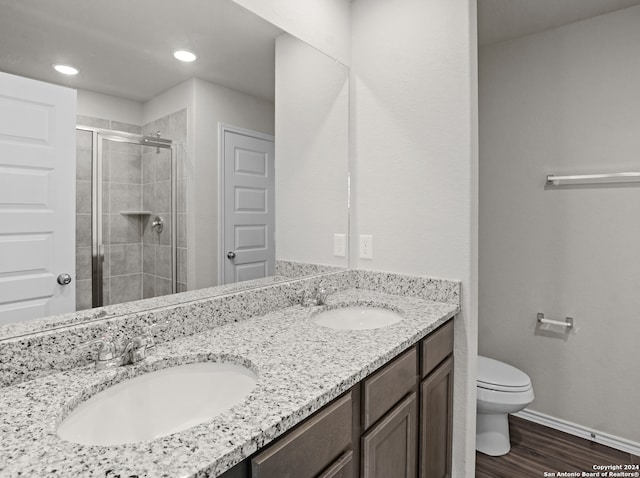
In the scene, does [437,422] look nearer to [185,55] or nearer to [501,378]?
[501,378]

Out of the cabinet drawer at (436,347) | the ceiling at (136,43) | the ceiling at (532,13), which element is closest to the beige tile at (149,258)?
the ceiling at (136,43)

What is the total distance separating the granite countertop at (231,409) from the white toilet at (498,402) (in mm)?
854

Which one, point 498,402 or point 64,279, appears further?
point 498,402

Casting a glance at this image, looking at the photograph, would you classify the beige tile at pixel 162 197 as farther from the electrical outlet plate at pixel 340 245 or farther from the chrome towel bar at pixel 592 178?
the chrome towel bar at pixel 592 178

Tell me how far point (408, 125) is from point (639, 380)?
1891 millimetres

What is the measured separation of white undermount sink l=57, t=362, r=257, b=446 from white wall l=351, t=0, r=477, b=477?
108 cm

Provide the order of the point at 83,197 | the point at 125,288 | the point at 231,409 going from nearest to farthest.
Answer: the point at 231,409
the point at 83,197
the point at 125,288

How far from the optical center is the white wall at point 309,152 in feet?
5.36

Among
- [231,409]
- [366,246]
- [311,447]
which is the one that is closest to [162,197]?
[231,409]

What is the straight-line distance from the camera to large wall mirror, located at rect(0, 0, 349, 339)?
3.33 feet

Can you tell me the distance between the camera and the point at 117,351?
3.20 ft

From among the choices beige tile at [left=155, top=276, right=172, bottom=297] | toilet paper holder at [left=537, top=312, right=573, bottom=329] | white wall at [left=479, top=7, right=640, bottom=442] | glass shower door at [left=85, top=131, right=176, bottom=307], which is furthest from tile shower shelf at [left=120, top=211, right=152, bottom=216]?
toilet paper holder at [left=537, top=312, right=573, bottom=329]

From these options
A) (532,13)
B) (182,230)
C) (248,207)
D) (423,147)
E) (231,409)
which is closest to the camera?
(231,409)

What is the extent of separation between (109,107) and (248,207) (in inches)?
23.0
